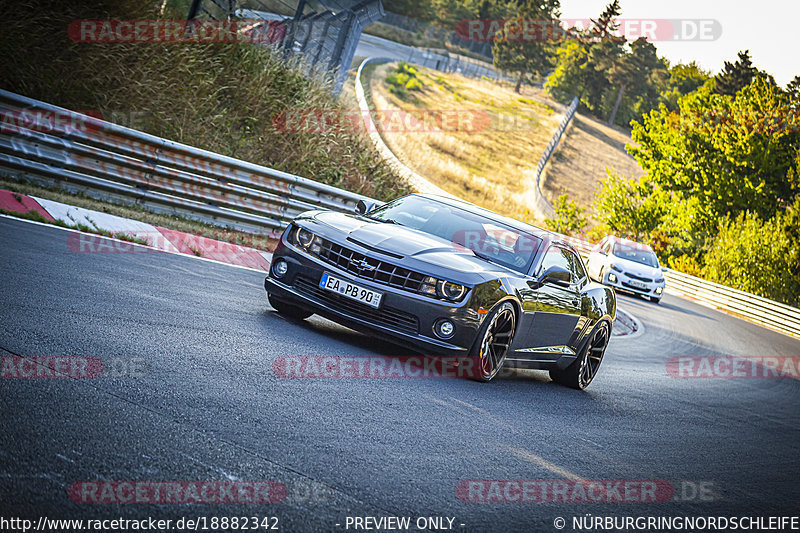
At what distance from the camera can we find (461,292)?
706 centimetres

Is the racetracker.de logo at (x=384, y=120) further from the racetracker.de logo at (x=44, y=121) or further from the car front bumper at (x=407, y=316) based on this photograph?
the car front bumper at (x=407, y=316)

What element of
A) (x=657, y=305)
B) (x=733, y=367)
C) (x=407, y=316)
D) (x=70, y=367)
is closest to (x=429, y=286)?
(x=407, y=316)

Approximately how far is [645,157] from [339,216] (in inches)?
1828

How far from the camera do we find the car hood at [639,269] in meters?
26.2

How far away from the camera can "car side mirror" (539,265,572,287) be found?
797 cm

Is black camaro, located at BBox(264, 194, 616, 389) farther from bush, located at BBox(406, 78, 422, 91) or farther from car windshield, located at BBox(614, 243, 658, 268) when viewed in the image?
bush, located at BBox(406, 78, 422, 91)

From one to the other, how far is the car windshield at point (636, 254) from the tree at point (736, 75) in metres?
76.2

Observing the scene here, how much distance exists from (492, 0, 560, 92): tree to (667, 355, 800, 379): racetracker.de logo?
89.3 metres

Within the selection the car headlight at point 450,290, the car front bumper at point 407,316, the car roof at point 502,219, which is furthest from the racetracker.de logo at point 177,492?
the car roof at point 502,219

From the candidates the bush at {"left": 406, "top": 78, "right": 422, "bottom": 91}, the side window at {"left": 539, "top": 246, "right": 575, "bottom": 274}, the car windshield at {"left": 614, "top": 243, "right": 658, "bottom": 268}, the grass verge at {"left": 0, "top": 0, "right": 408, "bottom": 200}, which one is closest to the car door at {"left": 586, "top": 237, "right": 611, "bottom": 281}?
the car windshield at {"left": 614, "top": 243, "right": 658, "bottom": 268}

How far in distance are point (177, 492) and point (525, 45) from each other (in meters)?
107

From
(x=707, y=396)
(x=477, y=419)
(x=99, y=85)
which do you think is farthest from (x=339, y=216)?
(x=99, y=85)

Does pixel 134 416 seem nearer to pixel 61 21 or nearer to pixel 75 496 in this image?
pixel 75 496

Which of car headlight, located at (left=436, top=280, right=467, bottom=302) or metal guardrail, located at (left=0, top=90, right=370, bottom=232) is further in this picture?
metal guardrail, located at (left=0, top=90, right=370, bottom=232)
